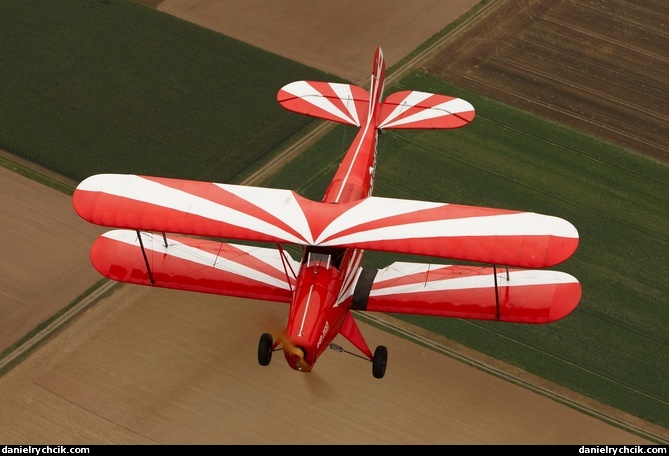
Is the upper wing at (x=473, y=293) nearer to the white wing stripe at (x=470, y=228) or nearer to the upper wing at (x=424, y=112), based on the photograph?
the white wing stripe at (x=470, y=228)

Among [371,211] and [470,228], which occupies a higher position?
[470,228]

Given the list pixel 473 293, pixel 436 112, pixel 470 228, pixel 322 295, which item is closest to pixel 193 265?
pixel 322 295

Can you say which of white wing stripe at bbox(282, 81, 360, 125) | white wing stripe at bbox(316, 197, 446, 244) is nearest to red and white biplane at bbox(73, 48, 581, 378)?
white wing stripe at bbox(316, 197, 446, 244)

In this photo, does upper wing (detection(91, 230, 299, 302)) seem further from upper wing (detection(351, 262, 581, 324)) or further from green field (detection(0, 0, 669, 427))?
green field (detection(0, 0, 669, 427))

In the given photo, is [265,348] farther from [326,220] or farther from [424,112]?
[424,112]

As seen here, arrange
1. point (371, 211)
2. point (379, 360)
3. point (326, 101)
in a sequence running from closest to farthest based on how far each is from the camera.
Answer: point (371, 211)
point (379, 360)
point (326, 101)

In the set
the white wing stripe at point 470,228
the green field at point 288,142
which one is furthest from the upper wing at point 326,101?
the white wing stripe at point 470,228
